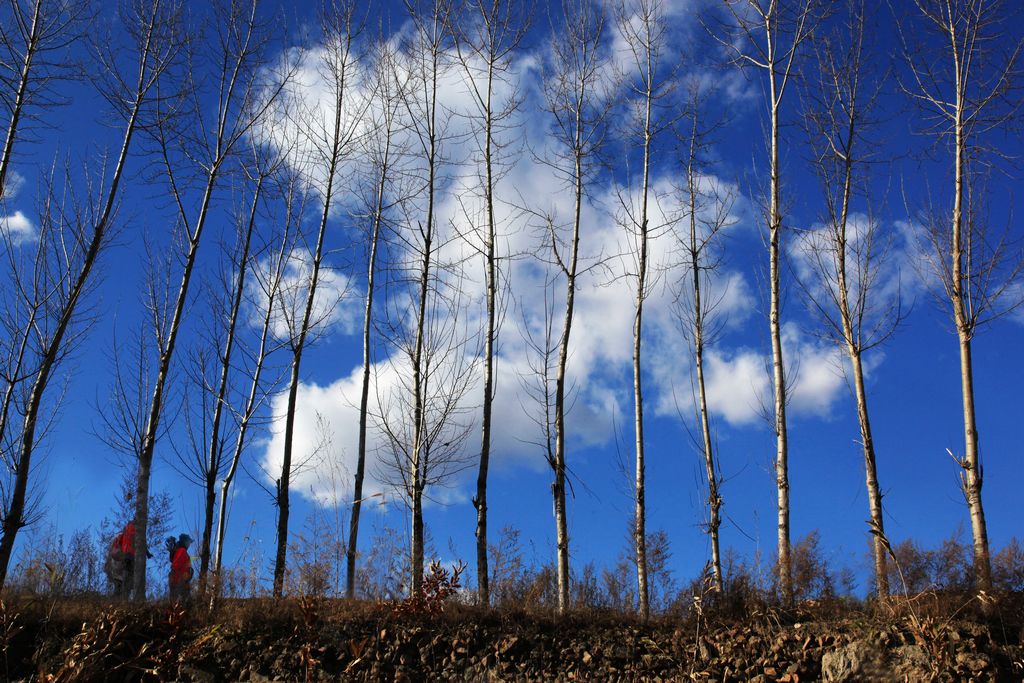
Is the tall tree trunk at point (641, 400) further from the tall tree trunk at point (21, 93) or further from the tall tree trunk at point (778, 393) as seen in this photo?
the tall tree trunk at point (21, 93)

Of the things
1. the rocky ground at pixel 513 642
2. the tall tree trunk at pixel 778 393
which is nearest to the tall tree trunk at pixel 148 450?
the rocky ground at pixel 513 642

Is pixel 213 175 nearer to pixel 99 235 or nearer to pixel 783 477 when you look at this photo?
pixel 99 235

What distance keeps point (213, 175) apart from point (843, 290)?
409 inches

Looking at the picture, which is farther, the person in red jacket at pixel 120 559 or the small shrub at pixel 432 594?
the person in red jacket at pixel 120 559

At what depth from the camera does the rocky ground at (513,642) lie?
784 centimetres

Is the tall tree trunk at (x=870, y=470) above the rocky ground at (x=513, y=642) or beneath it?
above

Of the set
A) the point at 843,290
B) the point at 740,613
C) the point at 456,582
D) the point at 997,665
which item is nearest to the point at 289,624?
the point at 456,582

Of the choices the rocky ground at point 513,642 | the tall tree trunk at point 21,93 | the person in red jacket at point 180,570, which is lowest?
the rocky ground at point 513,642

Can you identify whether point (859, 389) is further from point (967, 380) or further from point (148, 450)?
point (148, 450)

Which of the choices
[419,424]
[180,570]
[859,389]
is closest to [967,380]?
[859,389]

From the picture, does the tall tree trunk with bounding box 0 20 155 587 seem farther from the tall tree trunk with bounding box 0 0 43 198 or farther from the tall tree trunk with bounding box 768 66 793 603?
the tall tree trunk with bounding box 768 66 793 603

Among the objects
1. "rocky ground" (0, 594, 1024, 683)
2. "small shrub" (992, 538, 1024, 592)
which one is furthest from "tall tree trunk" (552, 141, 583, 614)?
"small shrub" (992, 538, 1024, 592)

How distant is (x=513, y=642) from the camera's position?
8.70 m

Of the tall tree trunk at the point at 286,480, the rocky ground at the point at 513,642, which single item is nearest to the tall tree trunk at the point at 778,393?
the rocky ground at the point at 513,642
